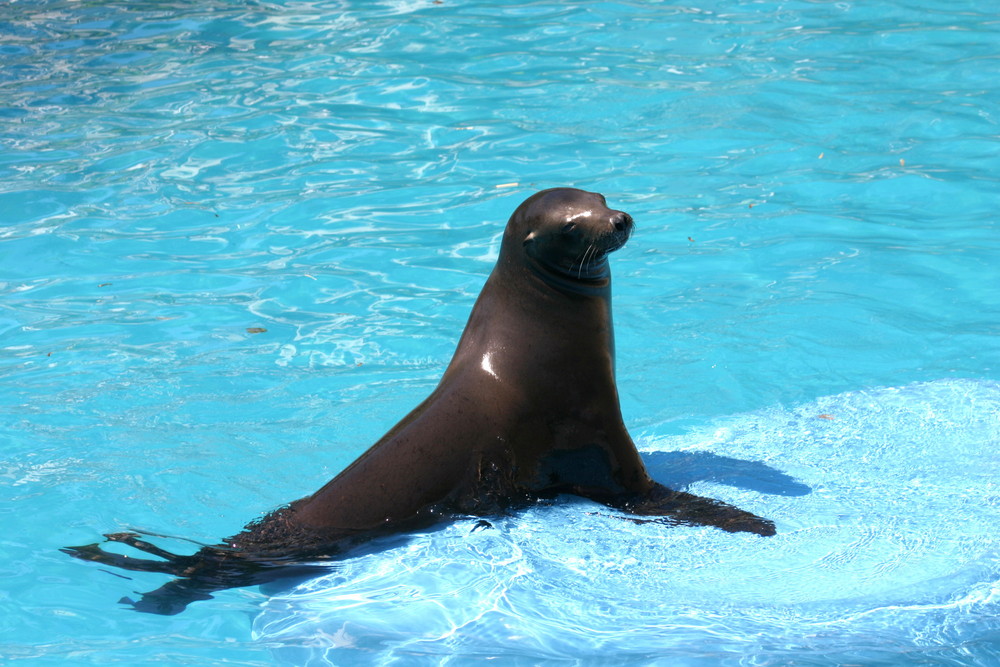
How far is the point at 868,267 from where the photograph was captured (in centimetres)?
745

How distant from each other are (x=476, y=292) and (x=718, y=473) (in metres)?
2.86

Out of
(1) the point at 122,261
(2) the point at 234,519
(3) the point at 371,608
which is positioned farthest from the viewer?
(1) the point at 122,261

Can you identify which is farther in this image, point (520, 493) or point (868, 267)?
point (868, 267)

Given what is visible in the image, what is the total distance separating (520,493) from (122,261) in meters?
4.52

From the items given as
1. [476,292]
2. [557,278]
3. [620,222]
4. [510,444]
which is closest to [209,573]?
[510,444]

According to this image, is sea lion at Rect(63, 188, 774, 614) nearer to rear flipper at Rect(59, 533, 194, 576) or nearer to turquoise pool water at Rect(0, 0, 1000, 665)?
rear flipper at Rect(59, 533, 194, 576)

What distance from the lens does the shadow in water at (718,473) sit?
4809mm

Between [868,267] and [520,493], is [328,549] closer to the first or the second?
[520,493]

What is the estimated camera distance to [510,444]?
14.7 feet

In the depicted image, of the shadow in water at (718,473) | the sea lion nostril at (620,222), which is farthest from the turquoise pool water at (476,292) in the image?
the sea lion nostril at (620,222)

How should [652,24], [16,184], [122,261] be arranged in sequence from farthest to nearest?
[652,24] → [16,184] → [122,261]

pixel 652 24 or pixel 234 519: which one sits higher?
pixel 652 24

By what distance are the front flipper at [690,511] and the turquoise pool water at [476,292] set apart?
9 centimetres

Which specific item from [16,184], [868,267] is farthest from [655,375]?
[16,184]
